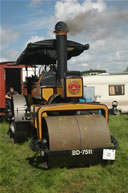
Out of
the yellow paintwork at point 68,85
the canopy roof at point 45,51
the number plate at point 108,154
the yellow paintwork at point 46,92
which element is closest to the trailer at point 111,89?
the canopy roof at point 45,51

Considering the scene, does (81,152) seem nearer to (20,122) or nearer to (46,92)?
(46,92)

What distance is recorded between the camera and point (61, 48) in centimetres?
516

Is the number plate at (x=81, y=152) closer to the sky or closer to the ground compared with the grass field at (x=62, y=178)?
closer to the sky

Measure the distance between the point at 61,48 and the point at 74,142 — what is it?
2.10 m

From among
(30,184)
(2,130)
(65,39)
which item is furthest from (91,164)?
(2,130)

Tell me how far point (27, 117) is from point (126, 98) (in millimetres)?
9415

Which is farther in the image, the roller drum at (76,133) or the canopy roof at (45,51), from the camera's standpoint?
the canopy roof at (45,51)

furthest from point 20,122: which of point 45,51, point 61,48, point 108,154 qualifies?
point 108,154

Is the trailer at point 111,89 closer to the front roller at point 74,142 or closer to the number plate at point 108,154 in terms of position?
the front roller at point 74,142

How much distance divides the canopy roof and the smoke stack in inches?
12.2

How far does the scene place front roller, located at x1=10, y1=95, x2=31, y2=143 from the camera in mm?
5512

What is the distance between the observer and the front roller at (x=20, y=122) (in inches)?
217

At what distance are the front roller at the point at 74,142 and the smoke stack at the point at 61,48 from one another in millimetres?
1235

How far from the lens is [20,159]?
4879 millimetres
